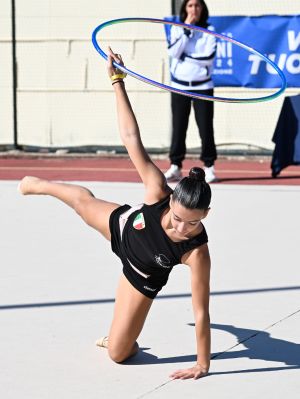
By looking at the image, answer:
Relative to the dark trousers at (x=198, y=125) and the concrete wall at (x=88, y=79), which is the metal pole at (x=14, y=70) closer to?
the concrete wall at (x=88, y=79)

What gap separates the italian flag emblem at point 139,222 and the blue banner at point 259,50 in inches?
359

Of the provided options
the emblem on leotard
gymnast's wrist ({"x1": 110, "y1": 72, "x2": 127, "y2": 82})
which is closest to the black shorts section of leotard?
the emblem on leotard

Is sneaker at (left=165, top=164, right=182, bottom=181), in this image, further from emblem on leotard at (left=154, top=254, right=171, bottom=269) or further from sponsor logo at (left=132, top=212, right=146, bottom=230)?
emblem on leotard at (left=154, top=254, right=171, bottom=269)

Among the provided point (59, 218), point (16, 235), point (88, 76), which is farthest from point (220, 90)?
point (16, 235)

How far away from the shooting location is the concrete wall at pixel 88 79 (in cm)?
1433

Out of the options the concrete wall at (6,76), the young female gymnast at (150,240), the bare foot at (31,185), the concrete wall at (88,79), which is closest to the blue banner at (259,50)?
the concrete wall at (88,79)

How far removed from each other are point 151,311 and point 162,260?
1.20 meters

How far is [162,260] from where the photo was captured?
A: 4742mm

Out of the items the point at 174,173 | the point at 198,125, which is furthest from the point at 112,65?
the point at 198,125

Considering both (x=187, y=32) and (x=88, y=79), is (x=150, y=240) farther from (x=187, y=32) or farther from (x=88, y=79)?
(x=88, y=79)

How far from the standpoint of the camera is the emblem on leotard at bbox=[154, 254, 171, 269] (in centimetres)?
472

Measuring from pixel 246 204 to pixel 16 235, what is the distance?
269cm

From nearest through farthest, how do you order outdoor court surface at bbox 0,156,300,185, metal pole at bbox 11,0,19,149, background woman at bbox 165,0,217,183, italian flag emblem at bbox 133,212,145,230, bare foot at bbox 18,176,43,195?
italian flag emblem at bbox 133,212,145,230, bare foot at bbox 18,176,43,195, background woman at bbox 165,0,217,183, outdoor court surface at bbox 0,156,300,185, metal pole at bbox 11,0,19,149

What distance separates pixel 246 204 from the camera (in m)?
9.93
